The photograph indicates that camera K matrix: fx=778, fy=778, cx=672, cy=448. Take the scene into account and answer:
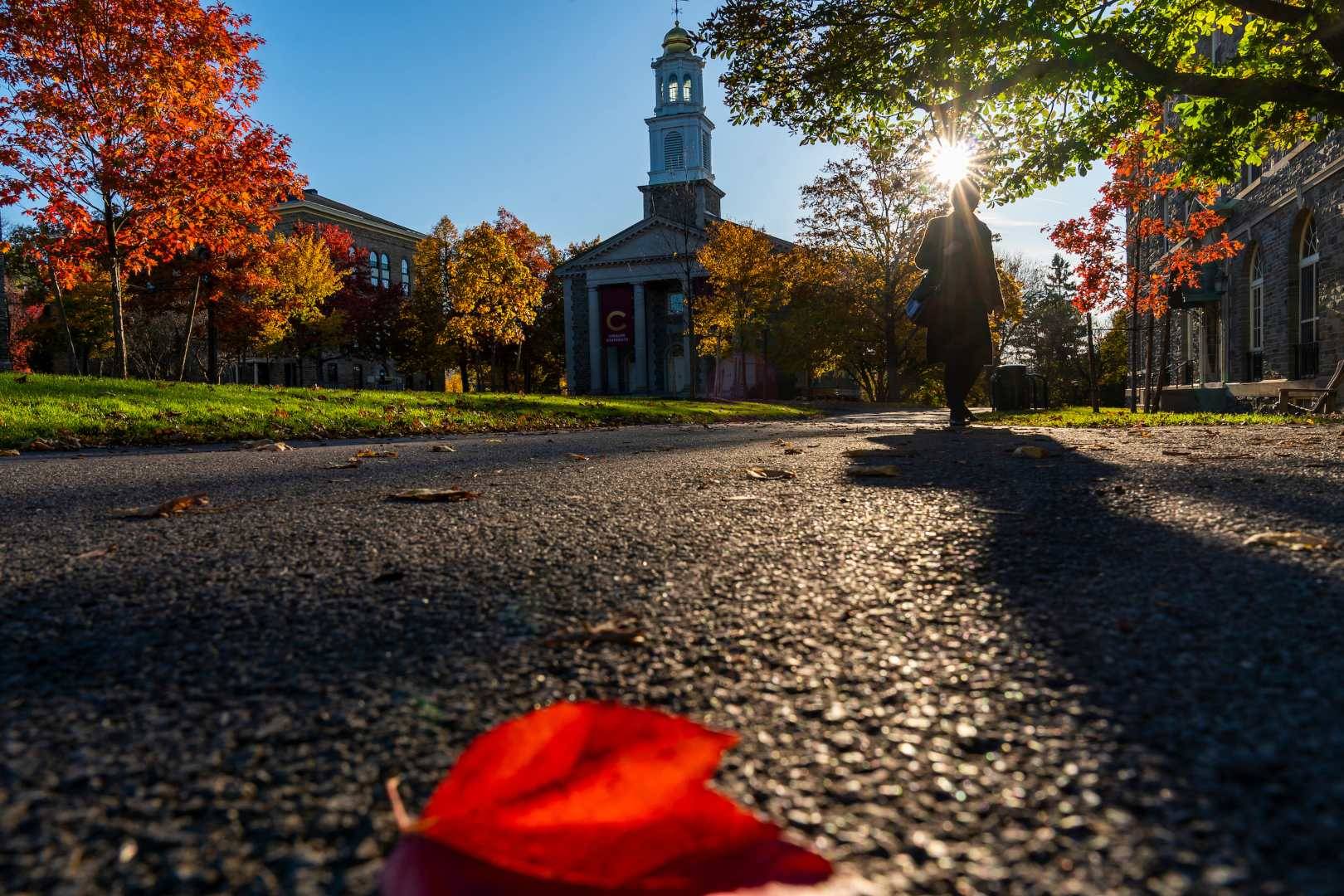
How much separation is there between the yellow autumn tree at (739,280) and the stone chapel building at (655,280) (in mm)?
10651

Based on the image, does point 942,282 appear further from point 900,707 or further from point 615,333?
point 615,333

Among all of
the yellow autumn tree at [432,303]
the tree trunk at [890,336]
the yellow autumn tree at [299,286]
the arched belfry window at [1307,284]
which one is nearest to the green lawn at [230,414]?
the arched belfry window at [1307,284]

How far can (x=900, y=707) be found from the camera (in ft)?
3.51

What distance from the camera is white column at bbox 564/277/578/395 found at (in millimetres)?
46344

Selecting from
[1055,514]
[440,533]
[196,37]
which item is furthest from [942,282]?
[196,37]

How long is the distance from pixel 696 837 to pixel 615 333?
45.3m

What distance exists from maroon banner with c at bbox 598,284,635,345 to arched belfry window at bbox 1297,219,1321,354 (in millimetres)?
33133

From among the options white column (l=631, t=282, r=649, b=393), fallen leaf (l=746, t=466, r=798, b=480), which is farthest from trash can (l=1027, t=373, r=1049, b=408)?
white column (l=631, t=282, r=649, b=393)

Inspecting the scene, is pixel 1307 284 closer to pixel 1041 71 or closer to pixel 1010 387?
pixel 1010 387

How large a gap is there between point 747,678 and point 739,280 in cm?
3006

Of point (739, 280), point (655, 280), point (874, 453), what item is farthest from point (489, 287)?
point (874, 453)

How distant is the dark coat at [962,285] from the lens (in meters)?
7.39

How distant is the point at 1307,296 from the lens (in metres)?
15.5

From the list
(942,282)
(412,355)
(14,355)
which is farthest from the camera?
(412,355)
